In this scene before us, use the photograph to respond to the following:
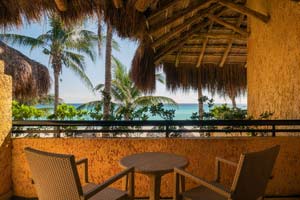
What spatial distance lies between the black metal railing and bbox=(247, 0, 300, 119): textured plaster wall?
3.34ft

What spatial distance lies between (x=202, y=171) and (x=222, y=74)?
616cm

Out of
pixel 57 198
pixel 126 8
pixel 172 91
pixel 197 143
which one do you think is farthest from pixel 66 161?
pixel 172 91

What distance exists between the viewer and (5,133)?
2.60 metres

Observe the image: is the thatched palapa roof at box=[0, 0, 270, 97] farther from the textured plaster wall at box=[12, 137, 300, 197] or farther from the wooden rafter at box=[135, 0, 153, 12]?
the textured plaster wall at box=[12, 137, 300, 197]

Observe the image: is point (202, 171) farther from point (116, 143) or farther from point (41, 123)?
point (41, 123)

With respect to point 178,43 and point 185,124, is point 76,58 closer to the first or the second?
A: point 178,43

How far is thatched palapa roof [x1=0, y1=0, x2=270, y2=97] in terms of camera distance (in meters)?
3.44

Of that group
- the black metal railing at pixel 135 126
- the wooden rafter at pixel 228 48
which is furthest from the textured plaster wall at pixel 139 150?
the wooden rafter at pixel 228 48

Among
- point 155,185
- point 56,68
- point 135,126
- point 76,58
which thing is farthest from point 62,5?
point 76,58

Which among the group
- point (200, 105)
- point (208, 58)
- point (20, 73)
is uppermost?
point (208, 58)

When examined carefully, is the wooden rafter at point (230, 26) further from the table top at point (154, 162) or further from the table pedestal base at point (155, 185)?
the table pedestal base at point (155, 185)

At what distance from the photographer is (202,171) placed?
2758mm

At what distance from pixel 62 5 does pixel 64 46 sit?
398 inches

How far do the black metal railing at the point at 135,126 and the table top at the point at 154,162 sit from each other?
17.9 inches
